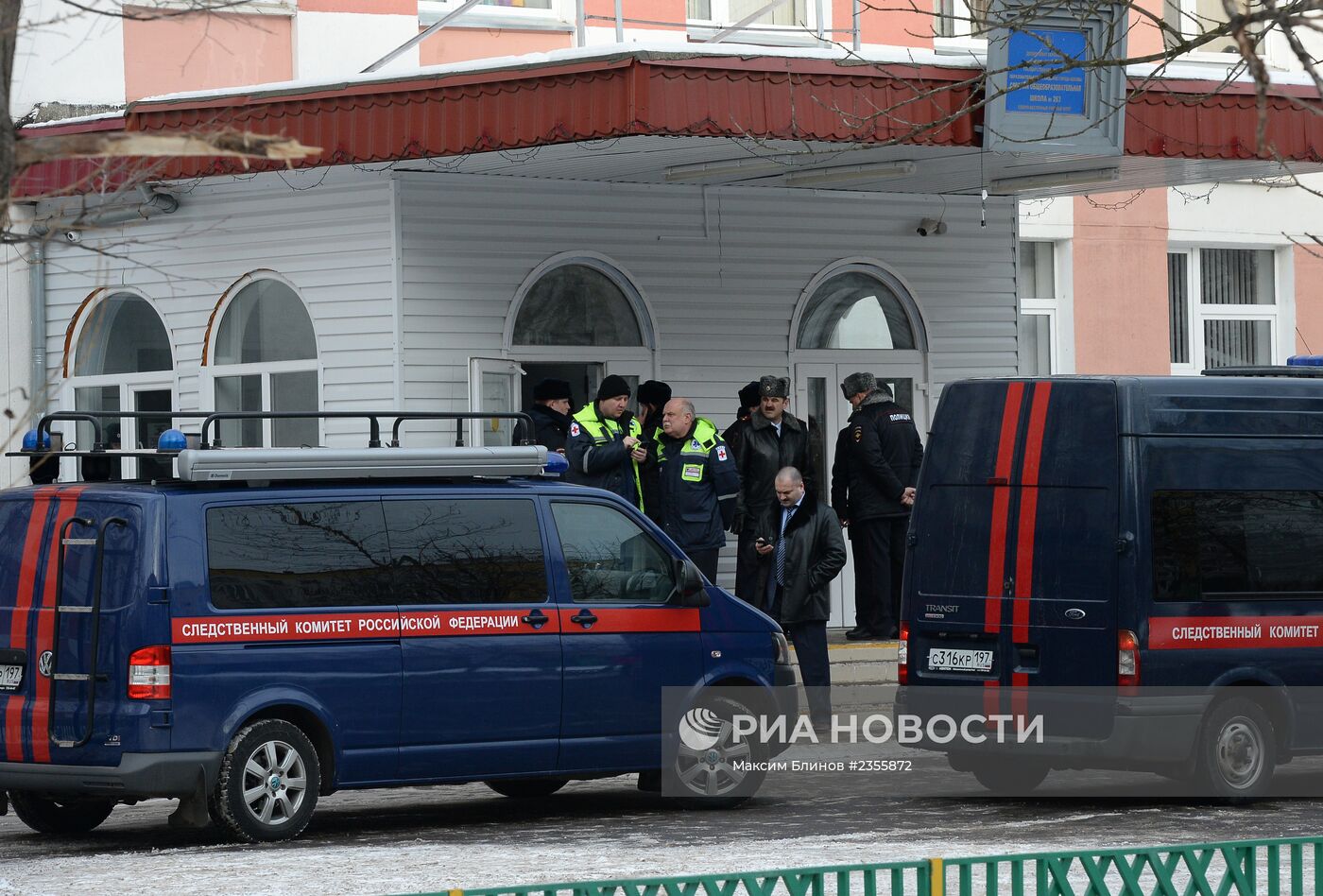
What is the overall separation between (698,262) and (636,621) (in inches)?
280

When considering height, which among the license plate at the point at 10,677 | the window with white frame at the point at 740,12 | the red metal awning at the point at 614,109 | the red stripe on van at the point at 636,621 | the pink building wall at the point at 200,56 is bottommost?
the license plate at the point at 10,677

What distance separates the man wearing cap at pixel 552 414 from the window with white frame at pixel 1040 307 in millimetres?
10069

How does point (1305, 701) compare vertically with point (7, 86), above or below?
below

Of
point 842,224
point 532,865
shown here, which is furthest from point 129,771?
point 842,224

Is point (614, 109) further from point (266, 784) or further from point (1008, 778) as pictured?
point (266, 784)

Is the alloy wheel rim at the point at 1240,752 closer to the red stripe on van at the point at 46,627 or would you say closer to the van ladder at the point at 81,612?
the van ladder at the point at 81,612

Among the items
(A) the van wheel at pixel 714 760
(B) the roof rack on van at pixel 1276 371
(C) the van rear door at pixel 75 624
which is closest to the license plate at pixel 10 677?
(C) the van rear door at pixel 75 624

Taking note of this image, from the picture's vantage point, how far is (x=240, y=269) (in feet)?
56.9

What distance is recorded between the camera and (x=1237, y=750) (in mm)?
11344

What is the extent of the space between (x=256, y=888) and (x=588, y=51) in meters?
7.13

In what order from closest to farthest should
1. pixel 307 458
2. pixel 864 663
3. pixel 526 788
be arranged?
pixel 307 458 < pixel 526 788 < pixel 864 663

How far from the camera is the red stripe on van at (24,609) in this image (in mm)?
10250

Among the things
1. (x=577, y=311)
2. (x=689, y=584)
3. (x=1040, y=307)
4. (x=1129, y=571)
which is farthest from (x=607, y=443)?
(x=1040, y=307)

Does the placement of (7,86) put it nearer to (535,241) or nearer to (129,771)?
(129,771)
